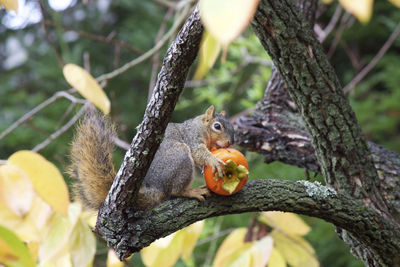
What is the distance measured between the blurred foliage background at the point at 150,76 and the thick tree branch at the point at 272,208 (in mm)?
1253

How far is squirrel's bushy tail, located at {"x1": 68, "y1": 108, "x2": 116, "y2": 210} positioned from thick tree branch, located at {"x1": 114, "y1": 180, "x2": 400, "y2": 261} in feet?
Answer: 0.78

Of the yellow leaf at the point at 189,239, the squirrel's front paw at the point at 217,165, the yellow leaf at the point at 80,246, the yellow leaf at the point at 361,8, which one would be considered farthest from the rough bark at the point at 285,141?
the yellow leaf at the point at 361,8

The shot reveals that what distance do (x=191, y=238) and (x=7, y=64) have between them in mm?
4170

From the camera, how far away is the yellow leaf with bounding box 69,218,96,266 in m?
1.10

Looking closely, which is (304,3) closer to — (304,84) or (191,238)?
(304,84)

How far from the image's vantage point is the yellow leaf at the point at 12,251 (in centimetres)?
69

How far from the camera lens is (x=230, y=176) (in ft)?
4.96

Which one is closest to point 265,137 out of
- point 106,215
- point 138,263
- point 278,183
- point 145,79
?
point 278,183

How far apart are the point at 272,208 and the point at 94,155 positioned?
2.05ft

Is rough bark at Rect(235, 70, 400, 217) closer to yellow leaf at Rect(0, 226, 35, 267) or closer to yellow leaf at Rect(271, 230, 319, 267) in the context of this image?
yellow leaf at Rect(271, 230, 319, 267)

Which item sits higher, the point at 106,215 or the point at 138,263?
the point at 106,215

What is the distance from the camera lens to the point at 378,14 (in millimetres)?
4434

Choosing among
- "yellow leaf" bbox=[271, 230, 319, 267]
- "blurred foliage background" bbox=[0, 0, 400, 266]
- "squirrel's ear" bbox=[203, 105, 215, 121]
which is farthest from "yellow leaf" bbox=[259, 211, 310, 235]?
"blurred foliage background" bbox=[0, 0, 400, 266]

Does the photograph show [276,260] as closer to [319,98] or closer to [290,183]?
[290,183]
